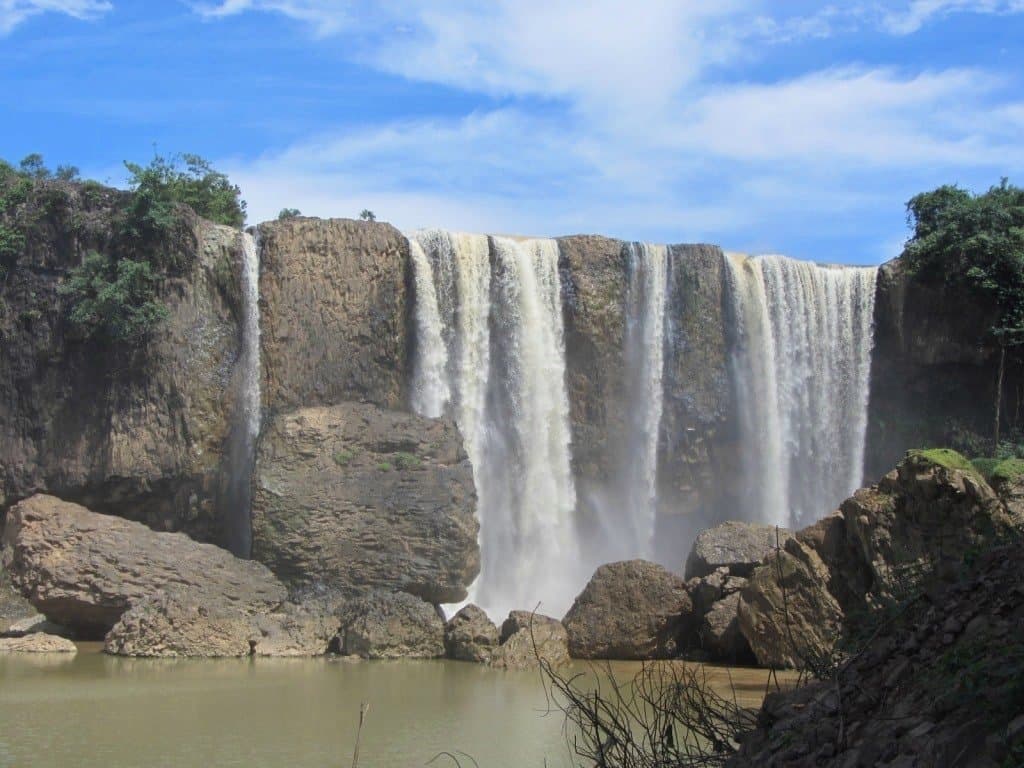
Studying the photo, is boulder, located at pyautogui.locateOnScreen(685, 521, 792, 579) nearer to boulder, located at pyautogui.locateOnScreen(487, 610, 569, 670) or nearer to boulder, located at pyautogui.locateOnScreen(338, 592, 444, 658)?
boulder, located at pyautogui.locateOnScreen(487, 610, 569, 670)

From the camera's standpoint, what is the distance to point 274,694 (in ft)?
52.5

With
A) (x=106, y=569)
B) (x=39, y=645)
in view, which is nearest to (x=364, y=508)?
(x=106, y=569)

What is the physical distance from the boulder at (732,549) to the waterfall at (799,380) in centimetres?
1057

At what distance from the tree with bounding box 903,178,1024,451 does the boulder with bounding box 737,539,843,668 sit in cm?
1411

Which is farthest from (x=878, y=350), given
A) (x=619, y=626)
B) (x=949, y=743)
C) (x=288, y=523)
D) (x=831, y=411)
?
(x=949, y=743)

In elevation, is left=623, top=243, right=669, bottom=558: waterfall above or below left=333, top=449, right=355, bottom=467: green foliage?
above

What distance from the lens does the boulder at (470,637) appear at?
20.4m

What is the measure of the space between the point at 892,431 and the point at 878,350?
230cm

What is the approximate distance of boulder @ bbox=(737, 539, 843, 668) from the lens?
17.6 meters

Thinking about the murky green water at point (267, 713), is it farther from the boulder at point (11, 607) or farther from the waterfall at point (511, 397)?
the waterfall at point (511, 397)

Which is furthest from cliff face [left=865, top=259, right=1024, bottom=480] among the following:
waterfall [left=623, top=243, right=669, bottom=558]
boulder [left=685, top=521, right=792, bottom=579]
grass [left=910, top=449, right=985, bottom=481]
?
grass [left=910, top=449, right=985, bottom=481]

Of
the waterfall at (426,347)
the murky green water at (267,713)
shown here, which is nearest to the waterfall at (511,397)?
the waterfall at (426,347)

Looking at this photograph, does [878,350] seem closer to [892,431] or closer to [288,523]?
[892,431]

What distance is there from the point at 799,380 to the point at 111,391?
18.3 m
